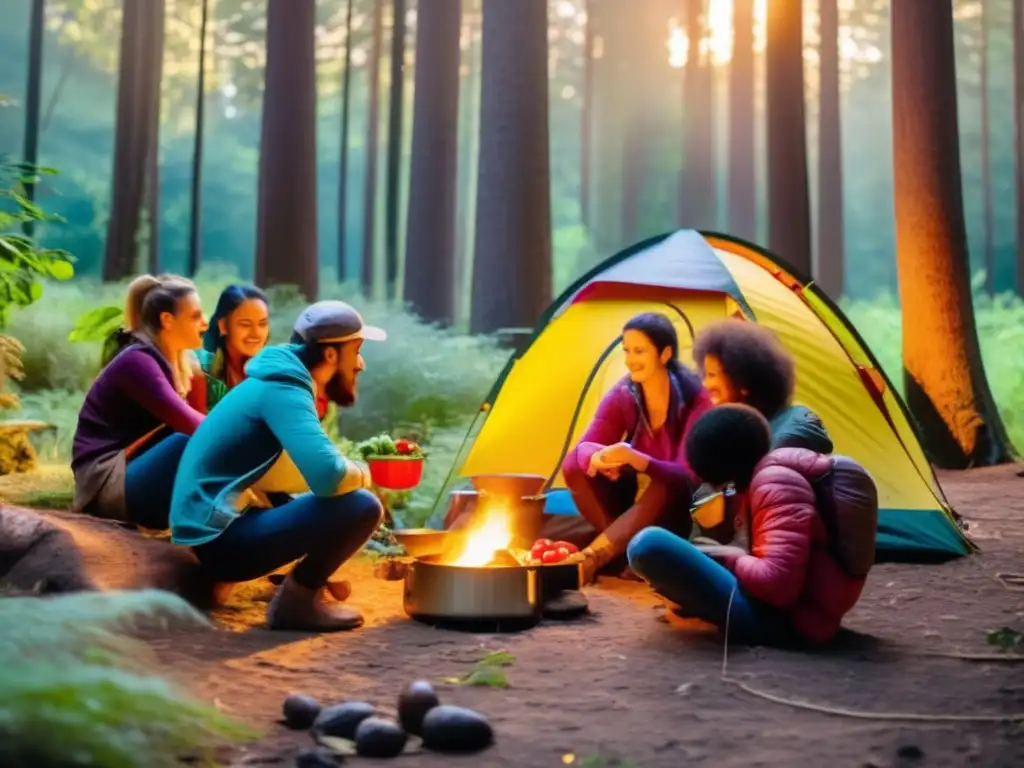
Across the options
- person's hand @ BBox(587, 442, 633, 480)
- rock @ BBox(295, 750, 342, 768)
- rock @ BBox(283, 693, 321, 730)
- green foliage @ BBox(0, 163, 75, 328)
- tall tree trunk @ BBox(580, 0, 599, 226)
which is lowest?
rock @ BBox(295, 750, 342, 768)

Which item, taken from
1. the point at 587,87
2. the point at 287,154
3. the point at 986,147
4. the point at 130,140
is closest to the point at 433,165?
the point at 287,154

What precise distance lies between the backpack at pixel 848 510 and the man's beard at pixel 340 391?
5.65 feet

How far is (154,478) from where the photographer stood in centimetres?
437

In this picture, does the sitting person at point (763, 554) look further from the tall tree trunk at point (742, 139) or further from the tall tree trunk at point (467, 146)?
the tall tree trunk at point (467, 146)

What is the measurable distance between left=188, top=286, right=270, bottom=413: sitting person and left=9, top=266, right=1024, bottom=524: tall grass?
1.77 metres

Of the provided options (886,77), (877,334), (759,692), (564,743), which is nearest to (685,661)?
(759,692)

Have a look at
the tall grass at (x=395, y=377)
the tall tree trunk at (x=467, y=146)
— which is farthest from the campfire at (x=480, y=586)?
the tall tree trunk at (x=467, y=146)

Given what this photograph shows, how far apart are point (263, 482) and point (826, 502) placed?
7.27 ft

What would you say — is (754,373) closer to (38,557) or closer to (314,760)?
(314,760)

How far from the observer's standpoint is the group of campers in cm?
355

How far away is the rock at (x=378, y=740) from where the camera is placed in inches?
103

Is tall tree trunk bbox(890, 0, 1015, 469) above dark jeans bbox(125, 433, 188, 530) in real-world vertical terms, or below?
above

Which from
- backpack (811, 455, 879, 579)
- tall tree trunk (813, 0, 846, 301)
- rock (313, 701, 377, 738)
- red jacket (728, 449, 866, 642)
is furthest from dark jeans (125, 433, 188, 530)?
tall tree trunk (813, 0, 846, 301)

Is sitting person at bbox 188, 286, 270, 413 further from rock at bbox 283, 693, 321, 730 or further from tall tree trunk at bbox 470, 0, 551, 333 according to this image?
tall tree trunk at bbox 470, 0, 551, 333
